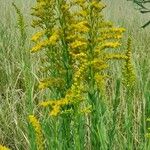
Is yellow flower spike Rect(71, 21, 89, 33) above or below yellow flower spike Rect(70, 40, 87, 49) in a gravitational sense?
above

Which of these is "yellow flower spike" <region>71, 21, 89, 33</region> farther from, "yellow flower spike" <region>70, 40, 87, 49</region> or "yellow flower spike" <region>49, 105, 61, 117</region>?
"yellow flower spike" <region>49, 105, 61, 117</region>

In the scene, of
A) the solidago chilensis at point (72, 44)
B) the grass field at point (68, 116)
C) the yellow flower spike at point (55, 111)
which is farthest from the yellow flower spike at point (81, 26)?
the yellow flower spike at point (55, 111)

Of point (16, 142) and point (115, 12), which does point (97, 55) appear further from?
point (115, 12)

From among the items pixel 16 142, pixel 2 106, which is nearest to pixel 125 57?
pixel 16 142

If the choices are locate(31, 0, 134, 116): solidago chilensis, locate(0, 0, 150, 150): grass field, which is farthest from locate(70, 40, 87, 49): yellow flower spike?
locate(0, 0, 150, 150): grass field

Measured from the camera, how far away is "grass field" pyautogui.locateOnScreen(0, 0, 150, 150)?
2281 mm

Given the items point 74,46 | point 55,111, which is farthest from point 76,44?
point 55,111

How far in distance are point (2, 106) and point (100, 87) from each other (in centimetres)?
184

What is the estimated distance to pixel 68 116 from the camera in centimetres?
222

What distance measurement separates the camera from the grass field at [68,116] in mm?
Result: 2281

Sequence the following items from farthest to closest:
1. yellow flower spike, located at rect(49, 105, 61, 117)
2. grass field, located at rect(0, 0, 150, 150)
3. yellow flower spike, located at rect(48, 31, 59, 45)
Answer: grass field, located at rect(0, 0, 150, 150)
yellow flower spike, located at rect(48, 31, 59, 45)
yellow flower spike, located at rect(49, 105, 61, 117)

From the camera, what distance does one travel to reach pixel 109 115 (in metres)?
2.98

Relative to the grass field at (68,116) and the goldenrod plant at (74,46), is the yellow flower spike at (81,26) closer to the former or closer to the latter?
the goldenrod plant at (74,46)

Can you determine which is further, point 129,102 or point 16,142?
point 16,142
